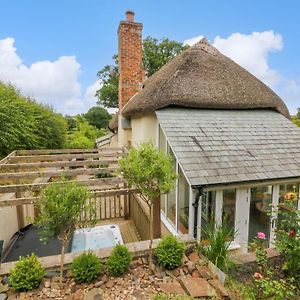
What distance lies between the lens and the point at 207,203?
667 centimetres

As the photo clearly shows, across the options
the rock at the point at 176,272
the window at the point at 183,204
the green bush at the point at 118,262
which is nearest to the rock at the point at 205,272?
the rock at the point at 176,272

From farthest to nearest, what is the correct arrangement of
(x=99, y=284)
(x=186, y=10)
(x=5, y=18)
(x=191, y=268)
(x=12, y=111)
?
(x=186, y=10)
(x=12, y=111)
(x=5, y=18)
(x=191, y=268)
(x=99, y=284)

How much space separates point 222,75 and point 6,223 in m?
10.4

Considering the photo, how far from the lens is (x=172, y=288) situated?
395 centimetres

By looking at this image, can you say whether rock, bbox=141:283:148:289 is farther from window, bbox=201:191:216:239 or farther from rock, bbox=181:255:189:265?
window, bbox=201:191:216:239

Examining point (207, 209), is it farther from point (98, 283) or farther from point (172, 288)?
point (98, 283)

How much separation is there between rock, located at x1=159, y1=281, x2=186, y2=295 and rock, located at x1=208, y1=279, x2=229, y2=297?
0.58 metres

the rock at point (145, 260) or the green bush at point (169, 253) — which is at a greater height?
the green bush at point (169, 253)

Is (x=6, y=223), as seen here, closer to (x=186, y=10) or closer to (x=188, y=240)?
(x=188, y=240)

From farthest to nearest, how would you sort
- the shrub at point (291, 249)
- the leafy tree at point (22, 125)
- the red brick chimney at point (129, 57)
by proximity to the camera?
the red brick chimney at point (129, 57) < the leafy tree at point (22, 125) < the shrub at point (291, 249)

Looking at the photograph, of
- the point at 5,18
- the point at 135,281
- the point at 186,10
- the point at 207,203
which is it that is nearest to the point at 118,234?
the point at 207,203

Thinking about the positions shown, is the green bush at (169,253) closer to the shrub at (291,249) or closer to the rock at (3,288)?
the shrub at (291,249)

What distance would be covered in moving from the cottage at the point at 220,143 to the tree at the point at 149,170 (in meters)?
1.70

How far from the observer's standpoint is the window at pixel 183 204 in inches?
265
